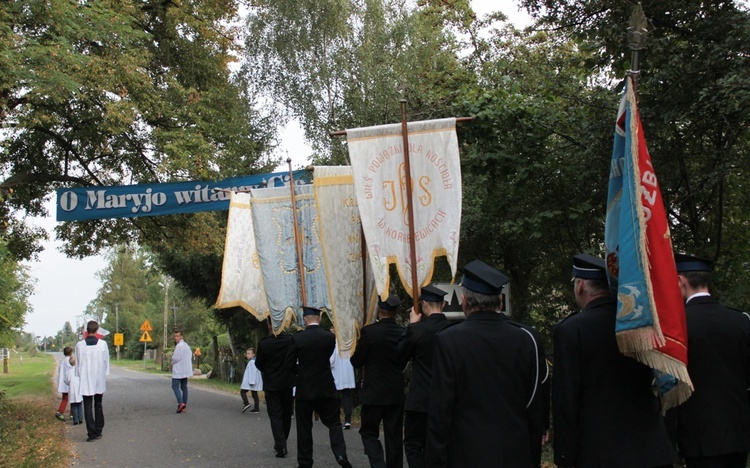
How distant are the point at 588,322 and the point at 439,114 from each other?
8.64 meters

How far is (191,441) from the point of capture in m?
13.4

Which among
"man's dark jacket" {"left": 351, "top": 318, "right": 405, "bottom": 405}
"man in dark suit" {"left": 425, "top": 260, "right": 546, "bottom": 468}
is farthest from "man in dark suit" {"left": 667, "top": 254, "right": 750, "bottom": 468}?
"man's dark jacket" {"left": 351, "top": 318, "right": 405, "bottom": 405}

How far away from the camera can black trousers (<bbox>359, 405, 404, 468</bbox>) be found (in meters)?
8.62

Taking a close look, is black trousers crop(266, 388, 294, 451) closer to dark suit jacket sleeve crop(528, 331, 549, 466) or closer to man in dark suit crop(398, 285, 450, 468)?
man in dark suit crop(398, 285, 450, 468)

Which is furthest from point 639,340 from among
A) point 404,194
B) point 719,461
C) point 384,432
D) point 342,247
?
point 342,247

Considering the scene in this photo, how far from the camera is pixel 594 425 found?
448 centimetres

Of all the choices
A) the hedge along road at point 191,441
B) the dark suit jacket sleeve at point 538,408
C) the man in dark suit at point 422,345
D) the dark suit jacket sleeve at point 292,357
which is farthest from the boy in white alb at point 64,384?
the dark suit jacket sleeve at point 538,408

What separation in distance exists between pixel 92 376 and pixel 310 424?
578 cm

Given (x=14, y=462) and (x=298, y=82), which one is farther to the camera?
A: (x=298, y=82)

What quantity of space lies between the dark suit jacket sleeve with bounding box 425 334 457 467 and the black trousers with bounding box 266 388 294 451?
6970 millimetres

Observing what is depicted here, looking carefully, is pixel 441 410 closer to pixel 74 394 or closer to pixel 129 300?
pixel 74 394

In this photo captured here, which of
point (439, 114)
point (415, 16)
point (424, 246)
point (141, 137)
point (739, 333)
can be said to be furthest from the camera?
point (415, 16)

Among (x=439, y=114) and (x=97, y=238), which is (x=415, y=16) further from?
(x=439, y=114)

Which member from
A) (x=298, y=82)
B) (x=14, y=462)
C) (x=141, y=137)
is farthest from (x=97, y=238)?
(x=14, y=462)
